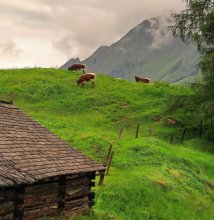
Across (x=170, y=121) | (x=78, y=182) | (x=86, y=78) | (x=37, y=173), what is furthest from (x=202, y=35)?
(x=37, y=173)

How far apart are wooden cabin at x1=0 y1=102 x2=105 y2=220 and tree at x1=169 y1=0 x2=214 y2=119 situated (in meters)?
17.9

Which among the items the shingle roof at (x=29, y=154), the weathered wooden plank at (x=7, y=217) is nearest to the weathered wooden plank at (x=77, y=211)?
the shingle roof at (x=29, y=154)

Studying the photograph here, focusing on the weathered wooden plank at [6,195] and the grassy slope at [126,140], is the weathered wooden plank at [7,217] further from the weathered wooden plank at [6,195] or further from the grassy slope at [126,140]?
the grassy slope at [126,140]

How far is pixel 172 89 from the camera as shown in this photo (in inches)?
2047

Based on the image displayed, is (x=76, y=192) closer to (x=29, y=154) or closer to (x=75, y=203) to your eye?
(x=75, y=203)

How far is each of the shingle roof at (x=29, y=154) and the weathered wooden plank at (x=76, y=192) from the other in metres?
1.00

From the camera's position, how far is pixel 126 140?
33.0m

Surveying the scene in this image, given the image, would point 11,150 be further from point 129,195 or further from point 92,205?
point 129,195

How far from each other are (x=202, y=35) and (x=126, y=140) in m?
10.7

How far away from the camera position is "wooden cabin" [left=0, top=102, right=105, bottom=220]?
49.0 feet

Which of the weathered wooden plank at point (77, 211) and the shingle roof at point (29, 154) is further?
the weathered wooden plank at point (77, 211)

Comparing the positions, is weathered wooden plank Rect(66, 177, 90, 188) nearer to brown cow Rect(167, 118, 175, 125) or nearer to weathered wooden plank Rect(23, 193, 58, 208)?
weathered wooden plank Rect(23, 193, 58, 208)

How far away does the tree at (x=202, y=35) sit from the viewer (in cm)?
3497

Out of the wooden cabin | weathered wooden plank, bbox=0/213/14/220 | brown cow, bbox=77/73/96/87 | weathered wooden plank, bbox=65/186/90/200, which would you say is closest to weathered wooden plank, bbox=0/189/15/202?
the wooden cabin
